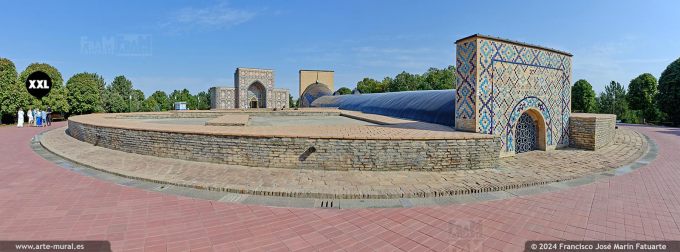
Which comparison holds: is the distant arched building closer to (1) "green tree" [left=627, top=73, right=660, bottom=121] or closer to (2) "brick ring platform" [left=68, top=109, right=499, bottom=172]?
(2) "brick ring platform" [left=68, top=109, right=499, bottom=172]

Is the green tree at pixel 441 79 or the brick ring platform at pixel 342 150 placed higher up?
the green tree at pixel 441 79

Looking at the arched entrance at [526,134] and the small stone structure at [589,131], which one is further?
the small stone structure at [589,131]

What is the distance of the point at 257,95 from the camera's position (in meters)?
41.7

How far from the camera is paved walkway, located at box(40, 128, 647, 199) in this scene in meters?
5.05

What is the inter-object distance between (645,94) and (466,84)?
37607mm

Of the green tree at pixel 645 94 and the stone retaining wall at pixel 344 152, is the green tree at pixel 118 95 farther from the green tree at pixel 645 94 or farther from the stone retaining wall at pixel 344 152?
the green tree at pixel 645 94

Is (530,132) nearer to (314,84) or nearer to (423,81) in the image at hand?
(314,84)

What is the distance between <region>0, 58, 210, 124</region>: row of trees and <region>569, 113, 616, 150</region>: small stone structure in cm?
3380

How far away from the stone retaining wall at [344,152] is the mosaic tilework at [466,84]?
1409 millimetres

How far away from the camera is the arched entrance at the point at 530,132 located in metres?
9.20

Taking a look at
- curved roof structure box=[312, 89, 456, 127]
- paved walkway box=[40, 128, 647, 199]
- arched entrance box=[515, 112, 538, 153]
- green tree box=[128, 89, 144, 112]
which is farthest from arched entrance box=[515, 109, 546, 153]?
green tree box=[128, 89, 144, 112]

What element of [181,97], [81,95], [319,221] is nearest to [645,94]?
[319,221]

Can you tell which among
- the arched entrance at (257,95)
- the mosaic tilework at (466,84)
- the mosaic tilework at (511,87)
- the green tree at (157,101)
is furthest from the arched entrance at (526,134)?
the green tree at (157,101)

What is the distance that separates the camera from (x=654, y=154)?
9.26m
